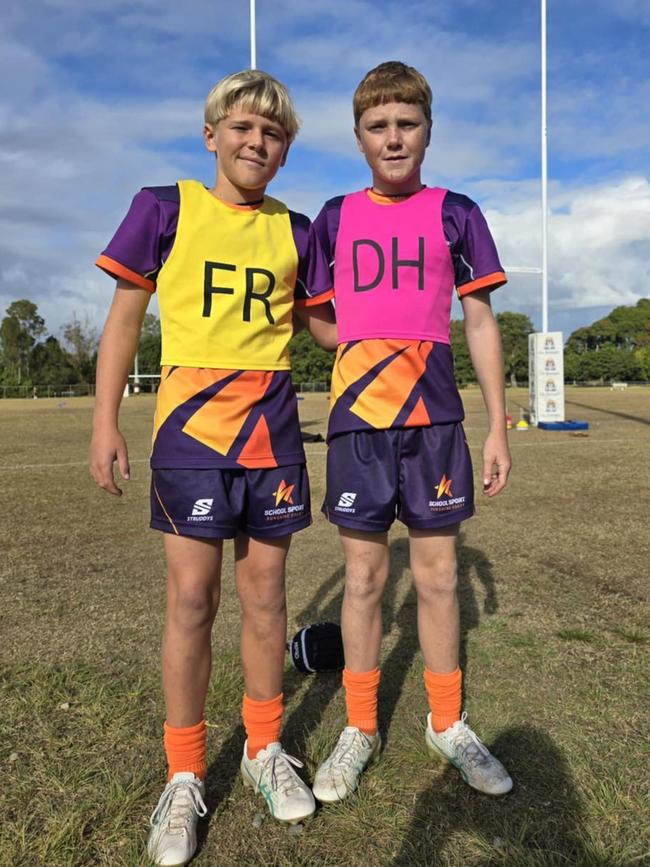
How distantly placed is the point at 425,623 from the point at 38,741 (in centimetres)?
142

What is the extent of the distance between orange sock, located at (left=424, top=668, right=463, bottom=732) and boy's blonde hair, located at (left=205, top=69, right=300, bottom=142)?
1.89 m

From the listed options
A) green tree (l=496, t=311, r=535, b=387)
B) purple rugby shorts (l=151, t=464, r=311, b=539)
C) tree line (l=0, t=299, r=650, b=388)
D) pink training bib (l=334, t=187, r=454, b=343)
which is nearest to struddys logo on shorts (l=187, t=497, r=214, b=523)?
purple rugby shorts (l=151, t=464, r=311, b=539)

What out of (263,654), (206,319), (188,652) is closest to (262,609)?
(263,654)

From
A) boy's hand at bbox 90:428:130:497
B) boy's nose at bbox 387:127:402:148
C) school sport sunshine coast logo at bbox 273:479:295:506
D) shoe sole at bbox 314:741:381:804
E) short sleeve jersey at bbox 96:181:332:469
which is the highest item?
boy's nose at bbox 387:127:402:148

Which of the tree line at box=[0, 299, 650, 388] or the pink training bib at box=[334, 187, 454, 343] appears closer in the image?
the pink training bib at box=[334, 187, 454, 343]

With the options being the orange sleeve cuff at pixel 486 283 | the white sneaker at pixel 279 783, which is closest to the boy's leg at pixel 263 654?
the white sneaker at pixel 279 783

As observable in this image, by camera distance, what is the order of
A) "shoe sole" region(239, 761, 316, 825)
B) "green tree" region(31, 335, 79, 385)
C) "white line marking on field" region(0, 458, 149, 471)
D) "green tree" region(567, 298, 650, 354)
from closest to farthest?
"shoe sole" region(239, 761, 316, 825) → "white line marking on field" region(0, 458, 149, 471) → "green tree" region(31, 335, 79, 385) → "green tree" region(567, 298, 650, 354)

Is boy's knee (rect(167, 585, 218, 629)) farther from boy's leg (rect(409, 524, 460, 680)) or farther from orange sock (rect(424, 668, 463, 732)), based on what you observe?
orange sock (rect(424, 668, 463, 732))

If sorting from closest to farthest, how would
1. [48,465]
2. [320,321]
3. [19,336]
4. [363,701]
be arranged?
[363,701], [320,321], [48,465], [19,336]

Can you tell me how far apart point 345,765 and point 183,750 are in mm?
509

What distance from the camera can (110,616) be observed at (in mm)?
3512

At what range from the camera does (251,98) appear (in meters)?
1.95

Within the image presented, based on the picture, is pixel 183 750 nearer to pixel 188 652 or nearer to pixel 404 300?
pixel 188 652

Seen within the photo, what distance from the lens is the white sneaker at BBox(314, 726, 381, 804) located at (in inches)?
78.8
